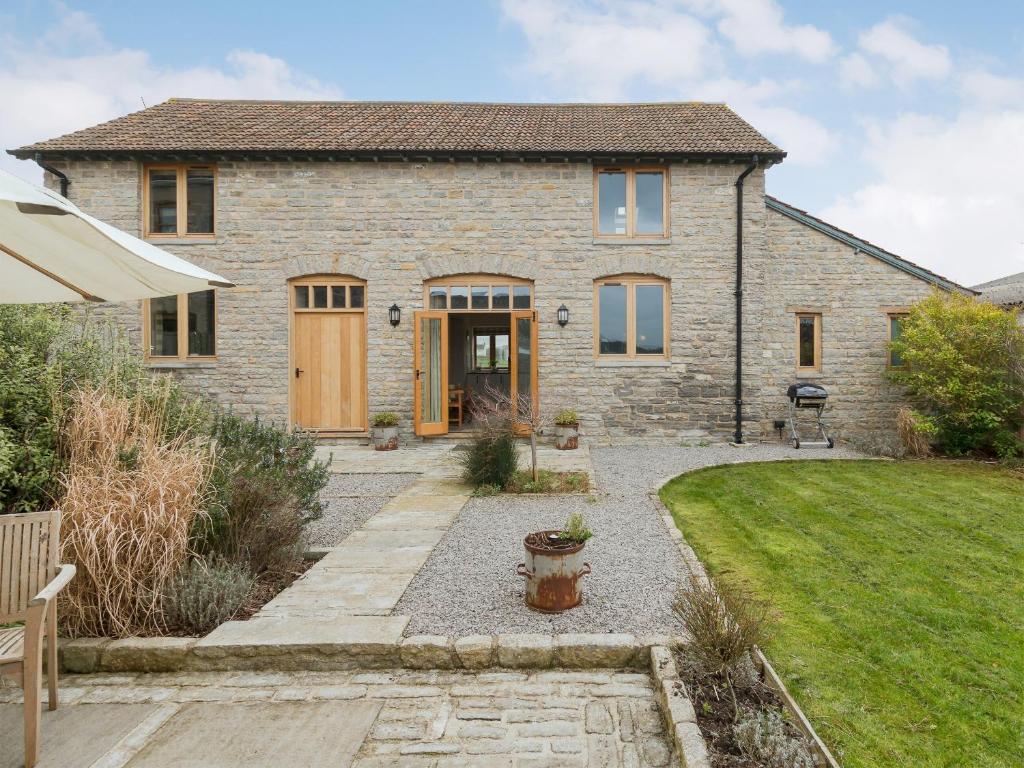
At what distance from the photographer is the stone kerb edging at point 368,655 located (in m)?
2.87

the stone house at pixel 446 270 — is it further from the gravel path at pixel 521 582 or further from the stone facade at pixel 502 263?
the gravel path at pixel 521 582

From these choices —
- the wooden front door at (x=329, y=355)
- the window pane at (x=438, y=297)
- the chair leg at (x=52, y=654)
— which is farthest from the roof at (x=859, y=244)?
the chair leg at (x=52, y=654)

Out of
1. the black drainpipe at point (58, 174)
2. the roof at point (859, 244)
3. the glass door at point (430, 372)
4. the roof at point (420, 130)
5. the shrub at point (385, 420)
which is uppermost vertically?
the roof at point (420, 130)

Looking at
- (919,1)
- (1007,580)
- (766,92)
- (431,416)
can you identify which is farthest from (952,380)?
(766,92)

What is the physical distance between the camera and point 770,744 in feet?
6.88

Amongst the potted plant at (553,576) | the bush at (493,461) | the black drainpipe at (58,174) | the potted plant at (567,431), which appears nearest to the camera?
the potted plant at (553,576)

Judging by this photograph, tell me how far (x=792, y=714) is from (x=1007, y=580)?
10.5ft

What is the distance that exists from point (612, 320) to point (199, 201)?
843 cm

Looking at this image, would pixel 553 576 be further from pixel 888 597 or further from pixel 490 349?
pixel 490 349

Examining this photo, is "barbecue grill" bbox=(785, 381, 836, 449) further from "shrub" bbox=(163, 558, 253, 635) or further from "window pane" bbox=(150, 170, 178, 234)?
"window pane" bbox=(150, 170, 178, 234)

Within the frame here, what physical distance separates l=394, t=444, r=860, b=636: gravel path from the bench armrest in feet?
5.54

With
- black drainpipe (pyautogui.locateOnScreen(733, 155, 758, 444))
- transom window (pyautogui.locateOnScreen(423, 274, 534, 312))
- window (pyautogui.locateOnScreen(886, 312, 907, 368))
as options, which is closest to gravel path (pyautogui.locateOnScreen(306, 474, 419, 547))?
transom window (pyautogui.locateOnScreen(423, 274, 534, 312))

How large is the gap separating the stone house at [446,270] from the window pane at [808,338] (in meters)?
1.07

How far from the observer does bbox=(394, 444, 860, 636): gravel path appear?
10.6ft
